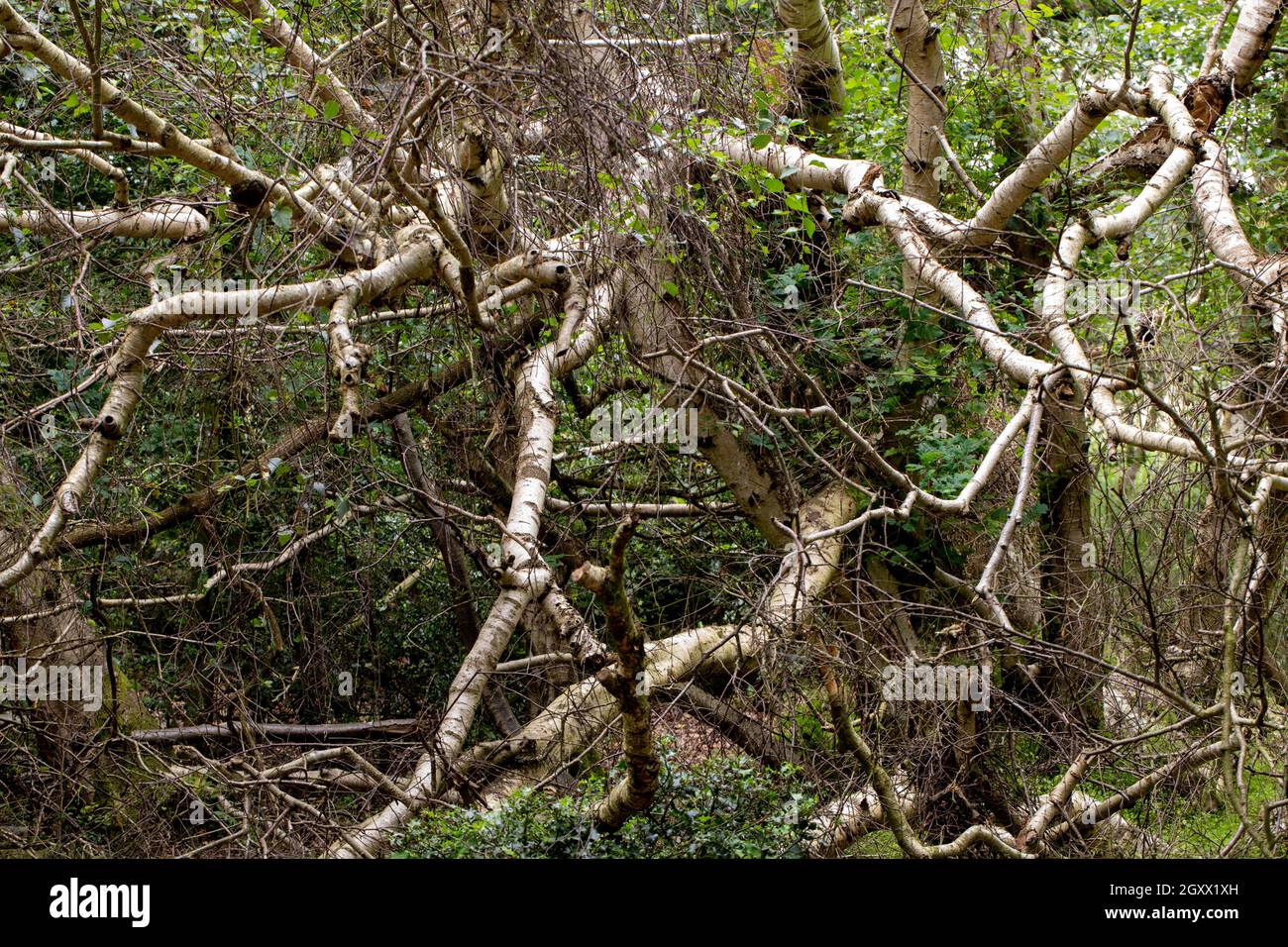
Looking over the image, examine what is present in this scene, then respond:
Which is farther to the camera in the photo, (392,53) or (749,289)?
(749,289)

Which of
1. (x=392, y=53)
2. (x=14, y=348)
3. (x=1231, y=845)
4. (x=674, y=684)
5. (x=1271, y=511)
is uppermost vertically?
(x=392, y=53)

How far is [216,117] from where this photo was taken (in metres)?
5.40

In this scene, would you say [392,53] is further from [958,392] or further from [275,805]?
[958,392]

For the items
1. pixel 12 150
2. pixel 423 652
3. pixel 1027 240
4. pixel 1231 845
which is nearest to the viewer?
pixel 1231 845

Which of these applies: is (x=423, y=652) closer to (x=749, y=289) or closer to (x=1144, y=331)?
(x=749, y=289)

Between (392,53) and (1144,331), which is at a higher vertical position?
(392,53)

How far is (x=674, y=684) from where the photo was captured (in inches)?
229

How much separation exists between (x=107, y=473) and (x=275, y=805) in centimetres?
212

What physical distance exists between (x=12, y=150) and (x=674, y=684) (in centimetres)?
404

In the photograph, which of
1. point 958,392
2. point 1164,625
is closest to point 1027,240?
point 958,392

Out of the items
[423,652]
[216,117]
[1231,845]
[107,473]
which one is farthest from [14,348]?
[1231,845]

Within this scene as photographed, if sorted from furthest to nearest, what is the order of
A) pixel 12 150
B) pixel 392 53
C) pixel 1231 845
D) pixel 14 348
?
pixel 14 348 → pixel 12 150 → pixel 392 53 → pixel 1231 845

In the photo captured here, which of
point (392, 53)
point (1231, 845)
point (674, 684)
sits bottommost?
point (1231, 845)

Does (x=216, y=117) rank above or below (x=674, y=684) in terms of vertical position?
above
